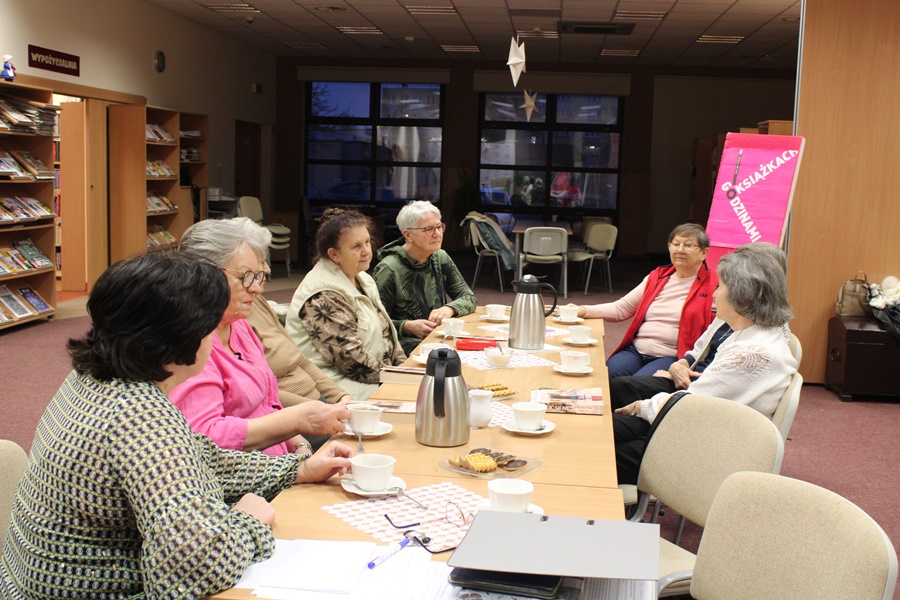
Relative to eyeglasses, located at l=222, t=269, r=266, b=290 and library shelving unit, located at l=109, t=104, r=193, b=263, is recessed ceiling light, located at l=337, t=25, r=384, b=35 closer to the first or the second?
library shelving unit, located at l=109, t=104, r=193, b=263

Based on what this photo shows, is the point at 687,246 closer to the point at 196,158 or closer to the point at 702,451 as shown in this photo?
the point at 702,451

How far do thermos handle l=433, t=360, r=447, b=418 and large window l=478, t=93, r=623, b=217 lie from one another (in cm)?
1342

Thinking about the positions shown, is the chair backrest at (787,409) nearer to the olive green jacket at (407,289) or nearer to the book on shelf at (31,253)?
the olive green jacket at (407,289)

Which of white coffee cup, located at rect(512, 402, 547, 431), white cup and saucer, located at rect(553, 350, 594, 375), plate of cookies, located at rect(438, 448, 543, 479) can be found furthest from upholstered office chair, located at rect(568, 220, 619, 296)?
plate of cookies, located at rect(438, 448, 543, 479)

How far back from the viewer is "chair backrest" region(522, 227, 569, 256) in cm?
1038

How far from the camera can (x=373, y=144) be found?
1560 cm

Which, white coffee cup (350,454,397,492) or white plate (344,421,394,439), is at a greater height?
white coffee cup (350,454,397,492)

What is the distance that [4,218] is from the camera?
Answer: 722cm

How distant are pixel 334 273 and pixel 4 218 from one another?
4.74m

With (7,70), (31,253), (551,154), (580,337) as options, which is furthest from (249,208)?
(580,337)

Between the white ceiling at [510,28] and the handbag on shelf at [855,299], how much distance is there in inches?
171

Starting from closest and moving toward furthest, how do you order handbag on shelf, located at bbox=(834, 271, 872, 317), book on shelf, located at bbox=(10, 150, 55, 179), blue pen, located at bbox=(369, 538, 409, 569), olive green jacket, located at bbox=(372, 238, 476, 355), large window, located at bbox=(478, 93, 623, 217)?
blue pen, located at bbox=(369, 538, 409, 569)
olive green jacket, located at bbox=(372, 238, 476, 355)
handbag on shelf, located at bbox=(834, 271, 872, 317)
book on shelf, located at bbox=(10, 150, 55, 179)
large window, located at bbox=(478, 93, 623, 217)

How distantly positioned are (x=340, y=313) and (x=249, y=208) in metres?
9.28

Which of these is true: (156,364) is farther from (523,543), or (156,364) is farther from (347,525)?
(523,543)
